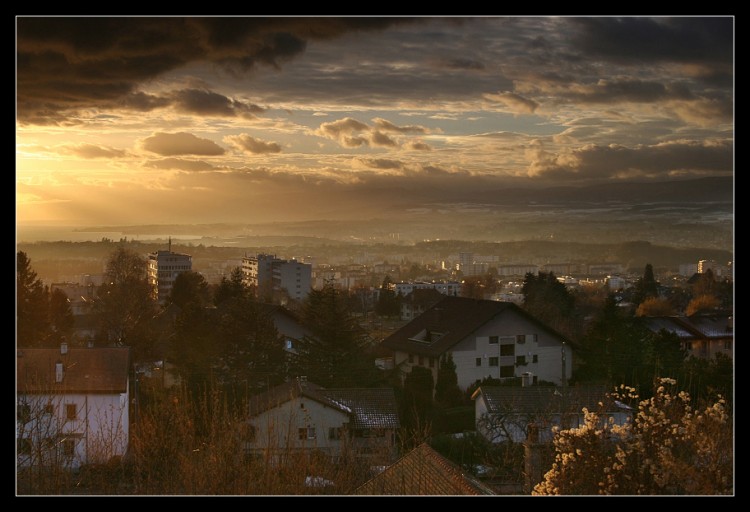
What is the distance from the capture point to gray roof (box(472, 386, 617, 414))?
5055 millimetres

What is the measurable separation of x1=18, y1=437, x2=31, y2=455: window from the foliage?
2790mm

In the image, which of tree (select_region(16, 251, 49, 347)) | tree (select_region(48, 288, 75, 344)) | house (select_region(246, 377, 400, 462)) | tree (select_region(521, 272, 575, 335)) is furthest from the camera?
tree (select_region(521, 272, 575, 335))

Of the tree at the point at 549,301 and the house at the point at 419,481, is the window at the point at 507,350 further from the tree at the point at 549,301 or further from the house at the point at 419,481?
the house at the point at 419,481

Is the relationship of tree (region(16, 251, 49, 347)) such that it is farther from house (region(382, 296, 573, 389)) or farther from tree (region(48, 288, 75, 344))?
house (region(382, 296, 573, 389))

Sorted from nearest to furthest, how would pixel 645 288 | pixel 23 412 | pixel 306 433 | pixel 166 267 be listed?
1. pixel 23 412
2. pixel 306 433
3. pixel 645 288
4. pixel 166 267

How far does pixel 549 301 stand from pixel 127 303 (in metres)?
3.54

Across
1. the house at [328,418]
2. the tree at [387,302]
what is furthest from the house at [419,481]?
the tree at [387,302]

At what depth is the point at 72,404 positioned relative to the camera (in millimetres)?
4727

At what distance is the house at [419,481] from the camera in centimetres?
349

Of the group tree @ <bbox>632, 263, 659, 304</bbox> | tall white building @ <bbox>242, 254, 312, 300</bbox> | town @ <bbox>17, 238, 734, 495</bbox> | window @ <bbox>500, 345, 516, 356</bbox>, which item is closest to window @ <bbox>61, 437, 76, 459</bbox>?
town @ <bbox>17, 238, 734, 495</bbox>

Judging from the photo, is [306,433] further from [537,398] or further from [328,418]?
[537,398]

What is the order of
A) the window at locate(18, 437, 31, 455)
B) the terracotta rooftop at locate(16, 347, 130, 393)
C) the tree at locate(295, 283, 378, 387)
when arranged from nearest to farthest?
the window at locate(18, 437, 31, 455) → the terracotta rooftop at locate(16, 347, 130, 393) → the tree at locate(295, 283, 378, 387)

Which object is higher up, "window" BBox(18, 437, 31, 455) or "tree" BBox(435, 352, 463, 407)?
"tree" BBox(435, 352, 463, 407)

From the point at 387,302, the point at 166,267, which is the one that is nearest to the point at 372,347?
the point at 387,302
